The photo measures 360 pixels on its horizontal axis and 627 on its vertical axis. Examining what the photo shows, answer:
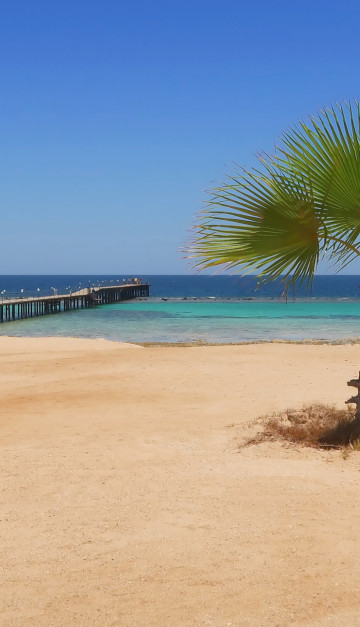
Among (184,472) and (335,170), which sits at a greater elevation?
(335,170)

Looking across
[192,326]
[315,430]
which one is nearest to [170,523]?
[315,430]

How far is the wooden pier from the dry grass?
4328cm

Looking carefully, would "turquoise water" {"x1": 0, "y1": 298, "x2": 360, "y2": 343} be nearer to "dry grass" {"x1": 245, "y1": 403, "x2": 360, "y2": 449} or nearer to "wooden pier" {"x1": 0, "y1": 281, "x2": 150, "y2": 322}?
"wooden pier" {"x1": 0, "y1": 281, "x2": 150, "y2": 322}

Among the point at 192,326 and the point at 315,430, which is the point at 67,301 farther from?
the point at 315,430

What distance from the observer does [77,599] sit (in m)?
4.25

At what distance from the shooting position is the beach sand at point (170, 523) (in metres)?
4.14

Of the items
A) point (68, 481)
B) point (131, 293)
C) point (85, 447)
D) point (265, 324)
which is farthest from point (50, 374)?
point (131, 293)

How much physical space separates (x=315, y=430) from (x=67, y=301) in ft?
193

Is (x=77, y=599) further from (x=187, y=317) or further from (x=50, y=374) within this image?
(x=187, y=317)

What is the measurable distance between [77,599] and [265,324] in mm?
44043

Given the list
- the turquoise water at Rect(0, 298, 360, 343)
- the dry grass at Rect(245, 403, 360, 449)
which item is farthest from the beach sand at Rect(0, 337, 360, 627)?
the turquoise water at Rect(0, 298, 360, 343)

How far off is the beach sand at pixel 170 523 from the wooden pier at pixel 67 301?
42704mm

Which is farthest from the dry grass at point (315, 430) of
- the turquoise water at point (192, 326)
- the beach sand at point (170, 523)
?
the turquoise water at point (192, 326)

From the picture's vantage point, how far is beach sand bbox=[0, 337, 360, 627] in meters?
4.14
